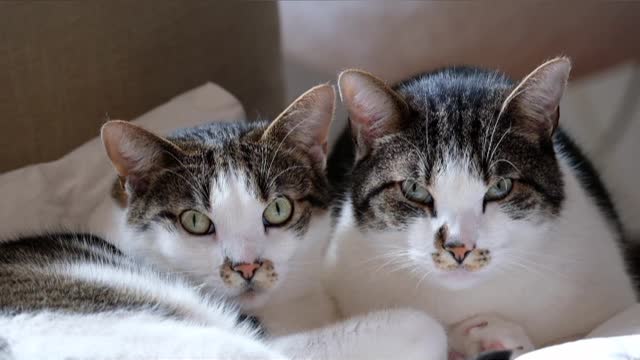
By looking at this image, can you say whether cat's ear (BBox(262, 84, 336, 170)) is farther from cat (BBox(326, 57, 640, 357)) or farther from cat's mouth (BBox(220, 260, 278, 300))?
cat's mouth (BBox(220, 260, 278, 300))

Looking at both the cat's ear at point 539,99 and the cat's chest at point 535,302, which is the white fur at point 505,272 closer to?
the cat's chest at point 535,302

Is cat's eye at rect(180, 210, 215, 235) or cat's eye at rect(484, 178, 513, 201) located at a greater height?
cat's eye at rect(484, 178, 513, 201)

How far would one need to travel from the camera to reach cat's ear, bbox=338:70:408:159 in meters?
1.35

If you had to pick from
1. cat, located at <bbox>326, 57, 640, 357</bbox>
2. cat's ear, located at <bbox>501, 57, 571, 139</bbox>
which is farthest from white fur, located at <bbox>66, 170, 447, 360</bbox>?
cat's ear, located at <bbox>501, 57, 571, 139</bbox>

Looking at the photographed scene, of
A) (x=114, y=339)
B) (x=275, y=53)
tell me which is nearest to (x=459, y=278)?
(x=114, y=339)

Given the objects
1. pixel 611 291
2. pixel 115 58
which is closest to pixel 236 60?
pixel 115 58

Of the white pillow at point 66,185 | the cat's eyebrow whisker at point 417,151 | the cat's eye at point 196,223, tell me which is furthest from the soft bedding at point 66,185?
the cat's eyebrow whisker at point 417,151

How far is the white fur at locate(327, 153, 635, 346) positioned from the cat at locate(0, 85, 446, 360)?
0.09 metres

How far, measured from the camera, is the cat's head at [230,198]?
1.32 metres

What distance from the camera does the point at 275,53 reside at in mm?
2404

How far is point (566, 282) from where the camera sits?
1413 millimetres

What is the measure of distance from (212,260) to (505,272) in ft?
1.74

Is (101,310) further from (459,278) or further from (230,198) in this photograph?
(459,278)

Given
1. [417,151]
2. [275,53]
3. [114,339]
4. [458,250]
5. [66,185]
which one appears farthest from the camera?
[275,53]
